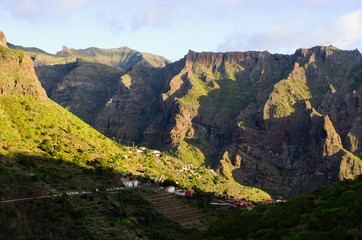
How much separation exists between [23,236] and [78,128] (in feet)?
237

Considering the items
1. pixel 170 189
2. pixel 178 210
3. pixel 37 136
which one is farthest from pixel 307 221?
pixel 37 136

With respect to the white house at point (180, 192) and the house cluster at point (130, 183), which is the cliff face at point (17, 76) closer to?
the house cluster at point (130, 183)

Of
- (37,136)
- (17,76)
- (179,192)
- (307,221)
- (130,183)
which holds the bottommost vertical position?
(179,192)

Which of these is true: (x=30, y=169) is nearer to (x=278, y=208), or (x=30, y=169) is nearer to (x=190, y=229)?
(x=190, y=229)

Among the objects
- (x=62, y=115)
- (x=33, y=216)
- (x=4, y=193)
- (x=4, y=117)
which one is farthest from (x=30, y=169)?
(x=62, y=115)

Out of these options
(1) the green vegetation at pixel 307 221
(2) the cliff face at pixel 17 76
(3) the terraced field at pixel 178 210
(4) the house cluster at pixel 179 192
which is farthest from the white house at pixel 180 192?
(2) the cliff face at pixel 17 76

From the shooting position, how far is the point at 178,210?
8738 centimetres

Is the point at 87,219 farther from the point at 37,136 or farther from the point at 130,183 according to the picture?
the point at 37,136

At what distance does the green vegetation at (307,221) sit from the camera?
98.0 ft

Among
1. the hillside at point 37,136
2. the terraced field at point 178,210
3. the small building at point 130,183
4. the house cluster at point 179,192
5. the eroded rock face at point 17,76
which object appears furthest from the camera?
the eroded rock face at point 17,76

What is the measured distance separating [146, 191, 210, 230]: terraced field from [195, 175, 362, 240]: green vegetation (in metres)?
33.1

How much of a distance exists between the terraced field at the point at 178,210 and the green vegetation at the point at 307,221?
33.1 m

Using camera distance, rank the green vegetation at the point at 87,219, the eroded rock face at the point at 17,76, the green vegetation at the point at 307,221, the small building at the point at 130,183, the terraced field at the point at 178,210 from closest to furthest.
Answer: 1. the green vegetation at the point at 307,221
2. the green vegetation at the point at 87,219
3. the terraced field at the point at 178,210
4. the small building at the point at 130,183
5. the eroded rock face at the point at 17,76

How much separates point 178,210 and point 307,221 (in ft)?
181
